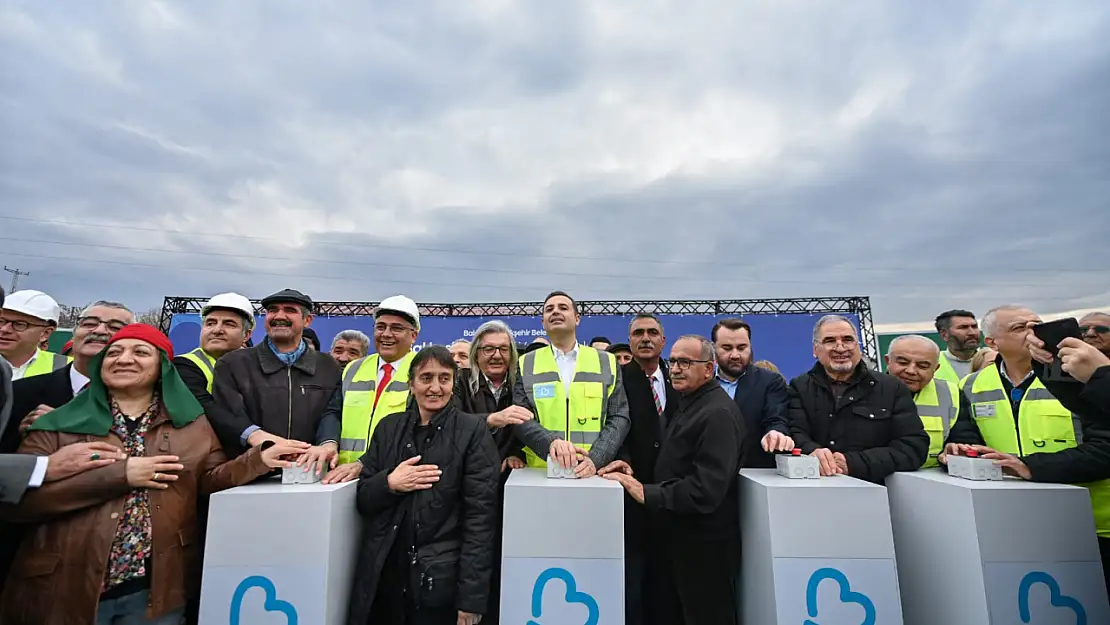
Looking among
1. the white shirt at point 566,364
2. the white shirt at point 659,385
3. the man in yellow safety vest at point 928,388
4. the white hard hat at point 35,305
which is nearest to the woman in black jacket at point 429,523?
the white shirt at point 566,364

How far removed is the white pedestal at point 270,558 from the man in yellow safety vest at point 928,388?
2921mm

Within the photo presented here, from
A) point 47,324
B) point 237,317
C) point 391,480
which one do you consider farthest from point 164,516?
point 47,324

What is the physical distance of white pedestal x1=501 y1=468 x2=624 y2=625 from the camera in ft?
6.40

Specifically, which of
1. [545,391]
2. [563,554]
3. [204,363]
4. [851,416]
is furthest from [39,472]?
[851,416]

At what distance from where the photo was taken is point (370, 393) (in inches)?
110

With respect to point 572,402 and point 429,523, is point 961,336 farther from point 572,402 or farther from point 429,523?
point 429,523

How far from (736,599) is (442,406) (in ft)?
5.52

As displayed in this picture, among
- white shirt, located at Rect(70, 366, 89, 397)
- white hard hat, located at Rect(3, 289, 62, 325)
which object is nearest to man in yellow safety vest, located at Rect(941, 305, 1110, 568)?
white shirt, located at Rect(70, 366, 89, 397)

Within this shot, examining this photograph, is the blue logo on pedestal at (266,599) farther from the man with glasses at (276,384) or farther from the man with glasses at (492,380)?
the man with glasses at (492,380)

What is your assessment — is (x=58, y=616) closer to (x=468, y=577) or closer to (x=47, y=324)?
(x=468, y=577)

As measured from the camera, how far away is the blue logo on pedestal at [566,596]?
195 centimetres

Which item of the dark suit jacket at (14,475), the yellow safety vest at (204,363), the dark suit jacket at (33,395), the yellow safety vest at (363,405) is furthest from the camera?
the yellow safety vest at (204,363)

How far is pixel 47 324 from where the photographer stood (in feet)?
10.8

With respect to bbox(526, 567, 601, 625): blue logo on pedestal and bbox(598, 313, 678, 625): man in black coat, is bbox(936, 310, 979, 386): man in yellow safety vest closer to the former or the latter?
bbox(598, 313, 678, 625): man in black coat
